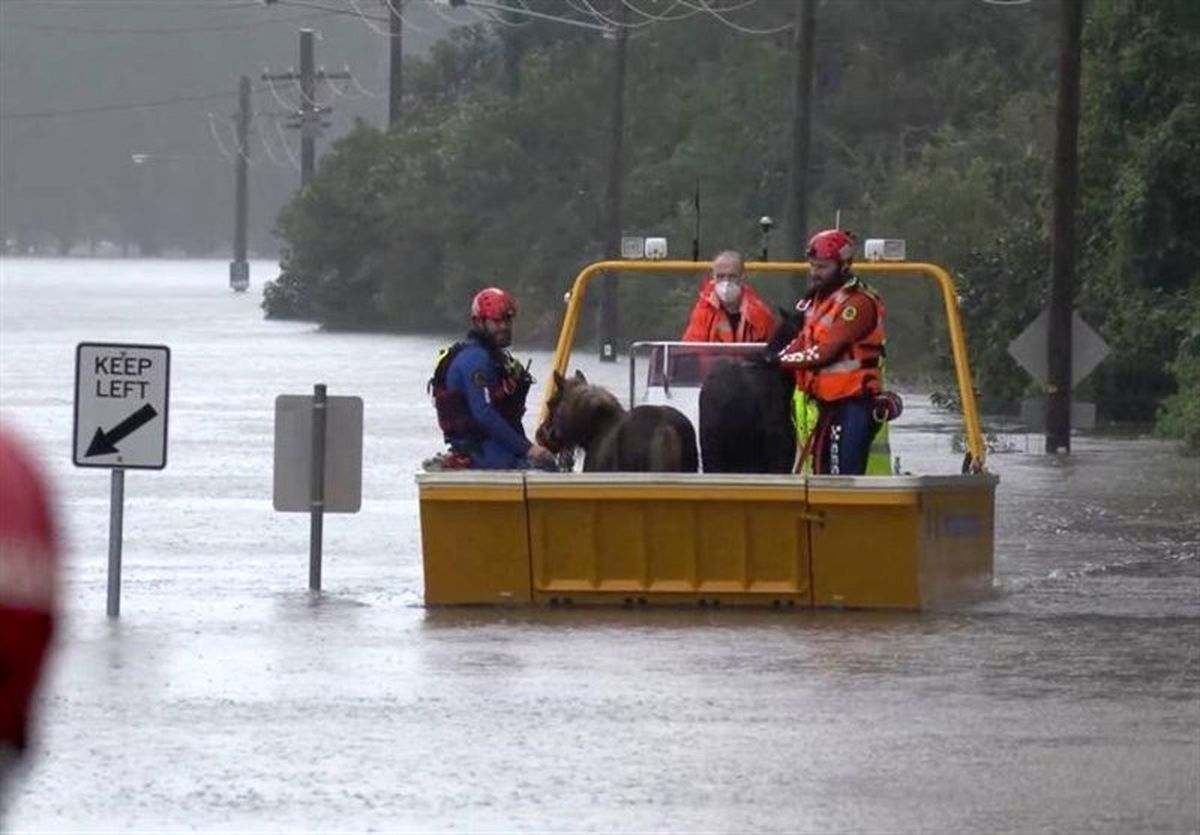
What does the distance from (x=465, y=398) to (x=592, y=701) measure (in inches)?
141

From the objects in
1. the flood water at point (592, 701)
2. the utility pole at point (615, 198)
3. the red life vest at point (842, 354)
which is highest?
the utility pole at point (615, 198)

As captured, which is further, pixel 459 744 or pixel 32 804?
pixel 459 744

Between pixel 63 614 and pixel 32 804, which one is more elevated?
pixel 63 614

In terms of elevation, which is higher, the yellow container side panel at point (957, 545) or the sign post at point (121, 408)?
the sign post at point (121, 408)

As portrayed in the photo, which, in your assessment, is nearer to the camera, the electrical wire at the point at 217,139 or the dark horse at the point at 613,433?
the dark horse at the point at 613,433

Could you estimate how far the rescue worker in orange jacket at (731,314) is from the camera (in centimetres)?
1411

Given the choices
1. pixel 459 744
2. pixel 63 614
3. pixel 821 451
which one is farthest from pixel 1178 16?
pixel 63 614

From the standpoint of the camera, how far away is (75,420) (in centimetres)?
1251

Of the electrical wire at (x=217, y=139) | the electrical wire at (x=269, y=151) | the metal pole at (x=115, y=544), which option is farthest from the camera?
the electrical wire at (x=217, y=139)

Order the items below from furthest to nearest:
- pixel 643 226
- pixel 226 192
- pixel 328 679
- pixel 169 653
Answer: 1. pixel 226 192
2. pixel 643 226
3. pixel 169 653
4. pixel 328 679

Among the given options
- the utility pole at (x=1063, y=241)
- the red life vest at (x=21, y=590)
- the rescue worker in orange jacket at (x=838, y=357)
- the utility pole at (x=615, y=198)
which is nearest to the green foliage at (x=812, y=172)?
the utility pole at (x=1063, y=241)

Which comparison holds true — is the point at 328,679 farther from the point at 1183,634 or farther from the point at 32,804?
the point at 1183,634

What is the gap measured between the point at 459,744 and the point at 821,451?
4.55 m

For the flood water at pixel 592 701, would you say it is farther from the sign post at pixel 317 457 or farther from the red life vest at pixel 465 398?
the red life vest at pixel 465 398
